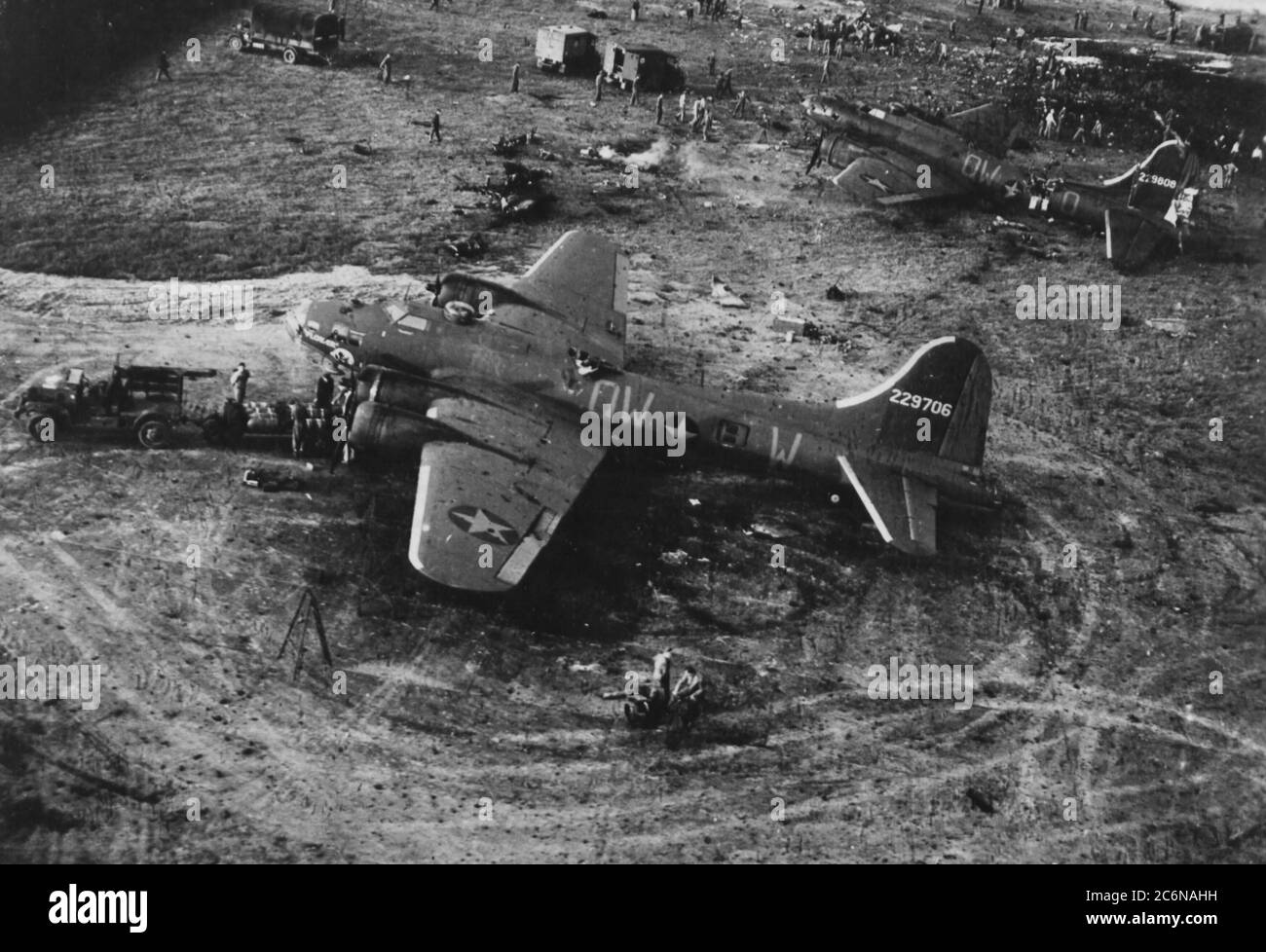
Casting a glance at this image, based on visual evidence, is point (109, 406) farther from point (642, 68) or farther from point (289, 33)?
point (642, 68)

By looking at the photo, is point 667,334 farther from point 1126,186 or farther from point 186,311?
point 1126,186

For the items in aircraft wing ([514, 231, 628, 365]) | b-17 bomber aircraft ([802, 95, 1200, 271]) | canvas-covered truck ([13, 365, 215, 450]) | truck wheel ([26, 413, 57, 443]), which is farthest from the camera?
b-17 bomber aircraft ([802, 95, 1200, 271])

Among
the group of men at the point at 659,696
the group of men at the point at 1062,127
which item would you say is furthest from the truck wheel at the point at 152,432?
the group of men at the point at 1062,127

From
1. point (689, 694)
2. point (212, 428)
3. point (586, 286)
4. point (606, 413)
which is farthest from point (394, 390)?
point (689, 694)

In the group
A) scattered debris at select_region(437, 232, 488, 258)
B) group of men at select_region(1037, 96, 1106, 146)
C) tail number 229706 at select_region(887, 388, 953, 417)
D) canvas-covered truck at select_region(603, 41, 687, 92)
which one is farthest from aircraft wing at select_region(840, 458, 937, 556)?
group of men at select_region(1037, 96, 1106, 146)

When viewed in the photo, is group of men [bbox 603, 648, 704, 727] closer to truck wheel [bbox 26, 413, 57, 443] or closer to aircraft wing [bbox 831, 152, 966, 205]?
truck wheel [bbox 26, 413, 57, 443]
